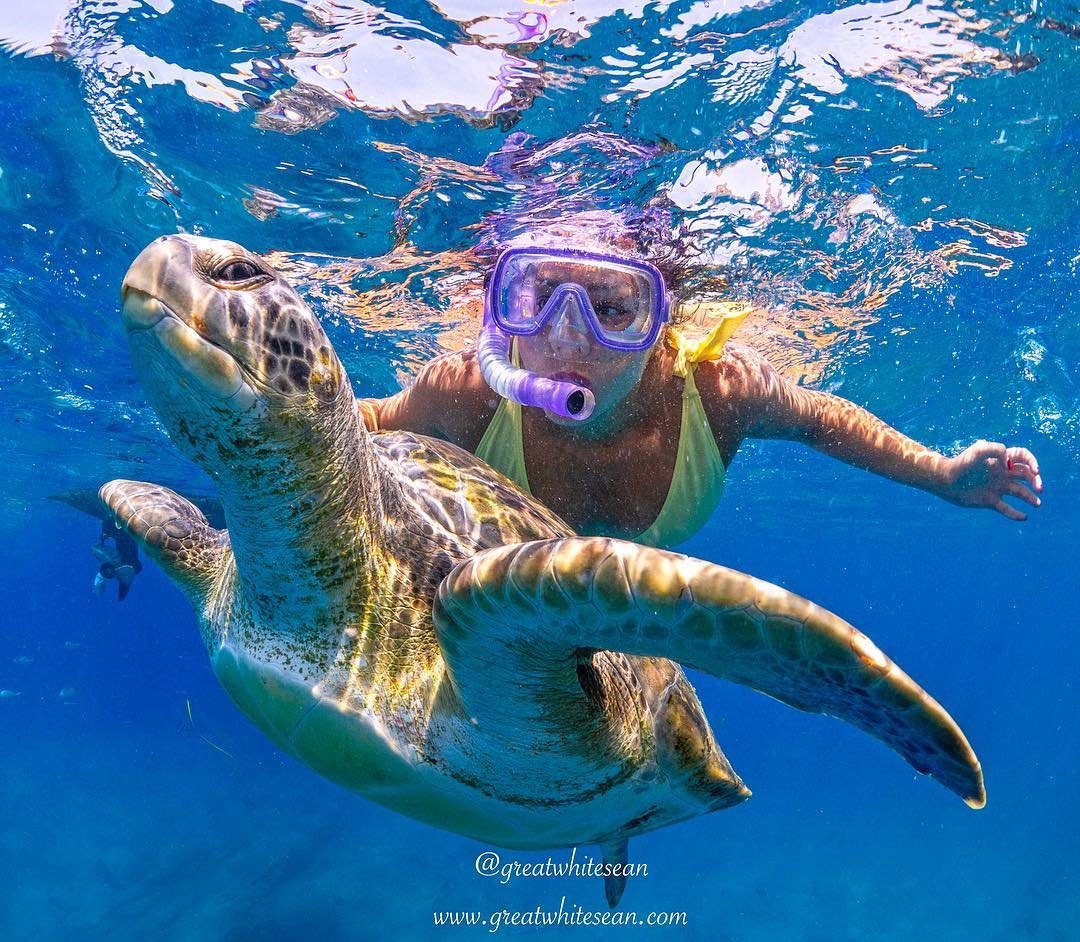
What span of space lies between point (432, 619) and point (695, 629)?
1004 millimetres

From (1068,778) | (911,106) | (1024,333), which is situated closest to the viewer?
(911,106)

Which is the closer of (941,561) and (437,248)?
(437,248)

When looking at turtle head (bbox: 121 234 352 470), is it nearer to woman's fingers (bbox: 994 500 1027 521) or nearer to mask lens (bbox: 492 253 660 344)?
mask lens (bbox: 492 253 660 344)

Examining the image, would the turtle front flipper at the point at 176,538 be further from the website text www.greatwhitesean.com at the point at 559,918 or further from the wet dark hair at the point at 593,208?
the website text www.greatwhitesean.com at the point at 559,918

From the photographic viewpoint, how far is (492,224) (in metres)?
6.56

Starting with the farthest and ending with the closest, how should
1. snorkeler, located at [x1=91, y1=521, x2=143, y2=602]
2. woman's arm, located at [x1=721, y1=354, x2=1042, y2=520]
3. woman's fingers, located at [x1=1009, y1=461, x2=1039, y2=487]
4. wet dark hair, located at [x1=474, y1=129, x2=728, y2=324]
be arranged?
snorkeler, located at [x1=91, y1=521, x2=143, y2=602] < wet dark hair, located at [x1=474, y1=129, x2=728, y2=324] < woman's arm, located at [x1=721, y1=354, x2=1042, y2=520] < woman's fingers, located at [x1=1009, y1=461, x2=1039, y2=487]

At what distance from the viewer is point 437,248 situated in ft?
23.4

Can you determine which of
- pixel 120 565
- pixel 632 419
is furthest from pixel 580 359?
pixel 120 565

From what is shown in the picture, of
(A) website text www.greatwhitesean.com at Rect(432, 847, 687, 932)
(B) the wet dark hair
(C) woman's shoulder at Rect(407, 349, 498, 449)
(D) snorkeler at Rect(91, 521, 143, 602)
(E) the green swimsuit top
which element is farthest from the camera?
(A) website text www.greatwhitesean.com at Rect(432, 847, 687, 932)

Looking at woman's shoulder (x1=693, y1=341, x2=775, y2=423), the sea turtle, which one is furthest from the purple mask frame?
the sea turtle

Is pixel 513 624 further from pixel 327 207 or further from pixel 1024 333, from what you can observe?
pixel 1024 333

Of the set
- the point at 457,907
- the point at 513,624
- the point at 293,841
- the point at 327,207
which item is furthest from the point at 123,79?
the point at 293,841

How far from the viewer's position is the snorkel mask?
3.34 meters

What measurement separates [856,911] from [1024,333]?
1501 cm
